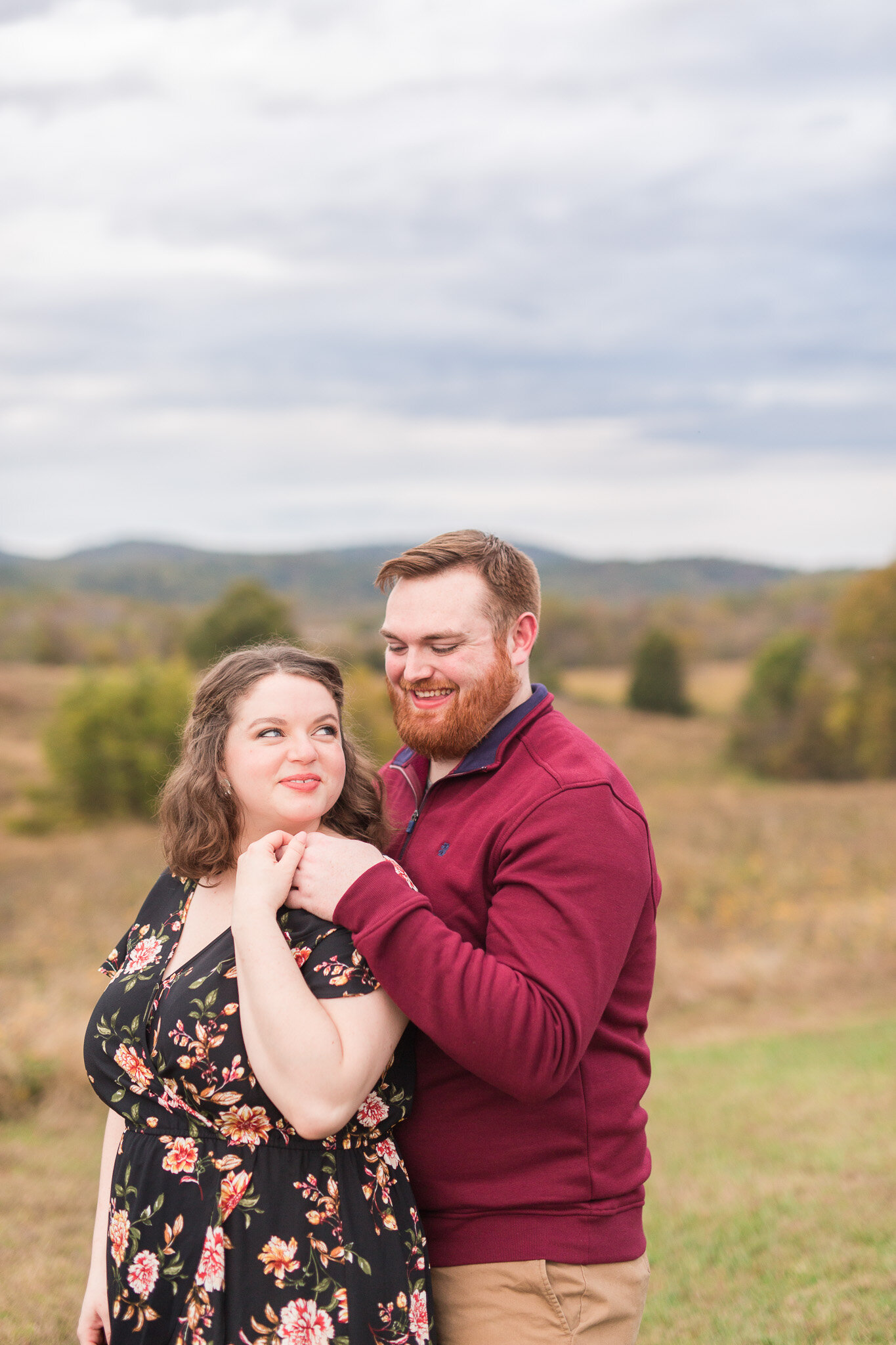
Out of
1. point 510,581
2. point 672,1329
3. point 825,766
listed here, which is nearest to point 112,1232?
point 510,581

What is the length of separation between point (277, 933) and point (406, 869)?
519 millimetres

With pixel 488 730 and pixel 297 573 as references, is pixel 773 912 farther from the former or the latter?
pixel 297 573

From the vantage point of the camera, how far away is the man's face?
8.89ft

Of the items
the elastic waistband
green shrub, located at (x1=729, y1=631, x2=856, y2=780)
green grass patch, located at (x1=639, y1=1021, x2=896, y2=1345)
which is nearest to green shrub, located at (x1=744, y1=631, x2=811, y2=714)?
green shrub, located at (x1=729, y1=631, x2=856, y2=780)

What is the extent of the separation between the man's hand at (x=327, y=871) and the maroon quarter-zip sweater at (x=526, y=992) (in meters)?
0.04

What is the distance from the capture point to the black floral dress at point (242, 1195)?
2.19 meters

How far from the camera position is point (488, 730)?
8.95ft

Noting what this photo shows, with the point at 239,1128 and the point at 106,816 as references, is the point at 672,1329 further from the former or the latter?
the point at 106,816

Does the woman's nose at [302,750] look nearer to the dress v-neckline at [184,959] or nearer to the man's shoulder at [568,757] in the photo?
the dress v-neckline at [184,959]

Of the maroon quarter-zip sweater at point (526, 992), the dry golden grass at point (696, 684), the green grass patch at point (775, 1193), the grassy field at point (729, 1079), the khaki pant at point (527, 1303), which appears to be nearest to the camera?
the maroon quarter-zip sweater at point (526, 992)

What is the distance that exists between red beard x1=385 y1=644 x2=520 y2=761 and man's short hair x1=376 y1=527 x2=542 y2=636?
0.11 meters

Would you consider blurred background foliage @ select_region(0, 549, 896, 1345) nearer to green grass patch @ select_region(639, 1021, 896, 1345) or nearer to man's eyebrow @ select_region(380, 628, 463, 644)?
green grass patch @ select_region(639, 1021, 896, 1345)

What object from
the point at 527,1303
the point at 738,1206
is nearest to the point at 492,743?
the point at 527,1303

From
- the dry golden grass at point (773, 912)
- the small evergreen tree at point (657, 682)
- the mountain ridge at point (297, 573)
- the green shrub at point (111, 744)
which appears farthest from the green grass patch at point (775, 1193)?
the mountain ridge at point (297, 573)
